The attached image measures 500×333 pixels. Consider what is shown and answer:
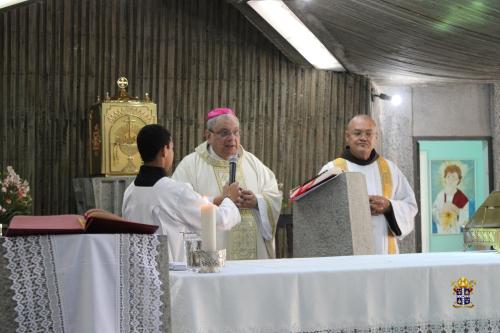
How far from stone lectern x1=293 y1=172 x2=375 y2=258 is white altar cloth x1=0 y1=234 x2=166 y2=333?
205 cm

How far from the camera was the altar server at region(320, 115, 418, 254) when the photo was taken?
6.20 m

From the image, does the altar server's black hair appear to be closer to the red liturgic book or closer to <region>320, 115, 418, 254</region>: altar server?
the red liturgic book

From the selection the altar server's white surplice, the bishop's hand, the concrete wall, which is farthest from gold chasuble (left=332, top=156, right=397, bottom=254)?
the concrete wall

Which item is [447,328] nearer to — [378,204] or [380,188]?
[378,204]

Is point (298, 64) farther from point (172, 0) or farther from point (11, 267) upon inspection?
point (11, 267)

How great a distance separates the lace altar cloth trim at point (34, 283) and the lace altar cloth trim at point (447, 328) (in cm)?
101

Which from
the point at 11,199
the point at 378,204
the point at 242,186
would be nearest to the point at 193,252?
the point at 378,204

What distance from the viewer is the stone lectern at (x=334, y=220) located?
4.85 meters

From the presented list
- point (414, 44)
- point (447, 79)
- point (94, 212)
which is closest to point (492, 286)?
point (94, 212)

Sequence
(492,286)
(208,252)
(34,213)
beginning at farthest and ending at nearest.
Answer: (34,213), (492,286), (208,252)

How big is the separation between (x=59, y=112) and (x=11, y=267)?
7749 mm

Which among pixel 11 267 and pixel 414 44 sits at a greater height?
pixel 414 44

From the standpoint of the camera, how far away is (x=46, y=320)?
2889mm

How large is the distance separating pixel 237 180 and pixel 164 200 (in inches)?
76.4
